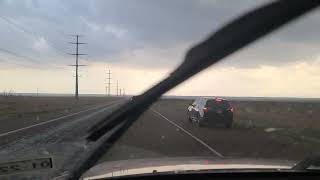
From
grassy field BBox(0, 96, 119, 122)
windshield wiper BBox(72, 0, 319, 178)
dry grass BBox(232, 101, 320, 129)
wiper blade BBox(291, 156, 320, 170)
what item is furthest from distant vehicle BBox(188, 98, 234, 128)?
windshield wiper BBox(72, 0, 319, 178)

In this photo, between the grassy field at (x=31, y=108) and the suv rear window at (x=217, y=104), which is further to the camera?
the grassy field at (x=31, y=108)

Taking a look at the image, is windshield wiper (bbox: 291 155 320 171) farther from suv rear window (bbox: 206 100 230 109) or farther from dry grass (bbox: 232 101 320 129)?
dry grass (bbox: 232 101 320 129)

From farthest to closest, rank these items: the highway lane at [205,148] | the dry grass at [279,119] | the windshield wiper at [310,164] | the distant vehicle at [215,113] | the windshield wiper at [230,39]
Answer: the dry grass at [279,119] → the distant vehicle at [215,113] → the highway lane at [205,148] → the windshield wiper at [310,164] → the windshield wiper at [230,39]

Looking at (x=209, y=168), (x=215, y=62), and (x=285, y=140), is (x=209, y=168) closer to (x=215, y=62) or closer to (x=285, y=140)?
(x=215, y=62)

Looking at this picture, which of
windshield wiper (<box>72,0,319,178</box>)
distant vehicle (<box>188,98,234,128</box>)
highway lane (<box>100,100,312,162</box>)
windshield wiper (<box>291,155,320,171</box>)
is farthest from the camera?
distant vehicle (<box>188,98,234,128</box>)

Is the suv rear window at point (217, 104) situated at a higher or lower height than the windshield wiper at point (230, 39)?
lower

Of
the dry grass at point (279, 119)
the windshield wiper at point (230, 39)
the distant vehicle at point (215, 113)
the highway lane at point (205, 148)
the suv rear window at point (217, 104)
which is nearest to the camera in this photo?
the windshield wiper at point (230, 39)

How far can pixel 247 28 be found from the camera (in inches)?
100

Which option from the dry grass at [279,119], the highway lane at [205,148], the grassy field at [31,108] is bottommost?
the highway lane at [205,148]

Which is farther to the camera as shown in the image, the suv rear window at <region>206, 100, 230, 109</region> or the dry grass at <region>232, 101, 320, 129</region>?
the dry grass at <region>232, 101, 320, 129</region>

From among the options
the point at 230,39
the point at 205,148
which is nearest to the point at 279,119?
the point at 205,148

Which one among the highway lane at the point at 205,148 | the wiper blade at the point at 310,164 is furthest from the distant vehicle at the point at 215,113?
the wiper blade at the point at 310,164

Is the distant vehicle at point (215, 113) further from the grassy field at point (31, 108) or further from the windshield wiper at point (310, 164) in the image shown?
the windshield wiper at point (310, 164)

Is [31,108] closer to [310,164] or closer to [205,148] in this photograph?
[205,148]
